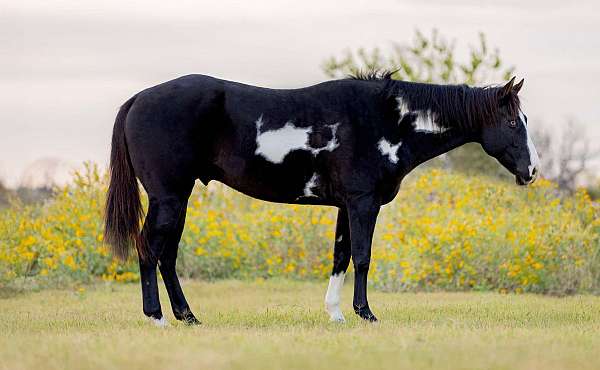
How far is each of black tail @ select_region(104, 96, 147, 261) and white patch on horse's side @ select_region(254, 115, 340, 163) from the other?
121cm

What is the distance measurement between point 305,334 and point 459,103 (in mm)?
2657

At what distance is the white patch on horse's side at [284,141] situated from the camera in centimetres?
780

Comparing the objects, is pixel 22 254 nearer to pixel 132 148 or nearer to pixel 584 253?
pixel 132 148

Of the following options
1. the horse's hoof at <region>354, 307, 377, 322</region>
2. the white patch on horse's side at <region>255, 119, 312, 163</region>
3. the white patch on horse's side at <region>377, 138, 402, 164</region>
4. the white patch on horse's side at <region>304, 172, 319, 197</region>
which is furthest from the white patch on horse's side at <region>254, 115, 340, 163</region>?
the horse's hoof at <region>354, 307, 377, 322</region>

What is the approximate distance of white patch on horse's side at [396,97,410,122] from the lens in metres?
8.02

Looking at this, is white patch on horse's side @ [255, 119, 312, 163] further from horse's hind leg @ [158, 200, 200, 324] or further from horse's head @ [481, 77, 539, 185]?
horse's head @ [481, 77, 539, 185]

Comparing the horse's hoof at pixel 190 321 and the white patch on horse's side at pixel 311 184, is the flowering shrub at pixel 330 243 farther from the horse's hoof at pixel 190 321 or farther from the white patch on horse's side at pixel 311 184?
the horse's hoof at pixel 190 321

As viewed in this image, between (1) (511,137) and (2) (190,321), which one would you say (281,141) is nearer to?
(2) (190,321)

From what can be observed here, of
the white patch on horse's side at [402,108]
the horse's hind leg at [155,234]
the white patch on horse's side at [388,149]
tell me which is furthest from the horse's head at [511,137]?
the horse's hind leg at [155,234]

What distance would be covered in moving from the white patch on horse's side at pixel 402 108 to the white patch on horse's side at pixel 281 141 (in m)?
0.85

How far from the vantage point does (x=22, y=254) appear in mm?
12703

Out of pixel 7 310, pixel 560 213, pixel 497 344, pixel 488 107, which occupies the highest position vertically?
pixel 488 107

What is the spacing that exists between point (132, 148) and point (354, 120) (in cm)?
202

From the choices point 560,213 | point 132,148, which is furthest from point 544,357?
point 560,213
